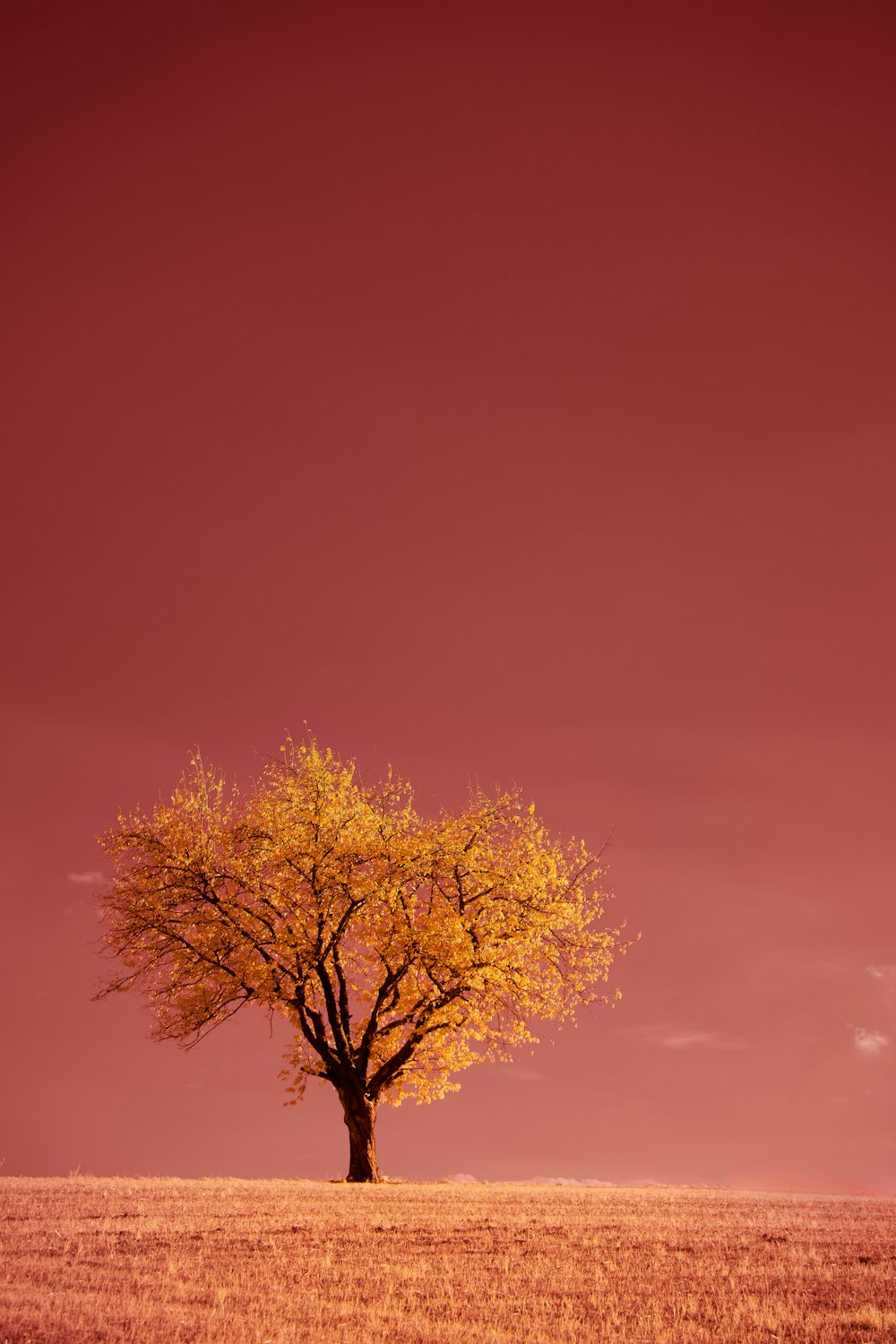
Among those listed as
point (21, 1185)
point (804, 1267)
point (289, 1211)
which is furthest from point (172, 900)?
point (804, 1267)

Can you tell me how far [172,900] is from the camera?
133 feet

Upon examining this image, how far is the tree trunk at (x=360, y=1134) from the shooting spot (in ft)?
123

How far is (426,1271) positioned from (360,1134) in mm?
22641

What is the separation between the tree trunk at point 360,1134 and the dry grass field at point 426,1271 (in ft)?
37.9

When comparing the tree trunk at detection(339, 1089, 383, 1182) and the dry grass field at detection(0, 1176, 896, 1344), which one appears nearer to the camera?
the dry grass field at detection(0, 1176, 896, 1344)

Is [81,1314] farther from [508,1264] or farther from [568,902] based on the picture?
[568,902]

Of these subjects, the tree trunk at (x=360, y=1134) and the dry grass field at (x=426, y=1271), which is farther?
the tree trunk at (x=360, y=1134)

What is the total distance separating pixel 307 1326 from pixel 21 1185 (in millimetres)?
18877

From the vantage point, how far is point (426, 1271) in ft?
54.7

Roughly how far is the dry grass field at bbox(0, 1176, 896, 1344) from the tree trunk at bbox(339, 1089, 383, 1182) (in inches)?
454

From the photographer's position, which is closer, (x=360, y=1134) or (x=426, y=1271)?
(x=426, y=1271)

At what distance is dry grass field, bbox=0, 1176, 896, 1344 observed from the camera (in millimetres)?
13344

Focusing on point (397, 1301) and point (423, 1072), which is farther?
point (423, 1072)

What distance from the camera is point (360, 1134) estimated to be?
38.0m
